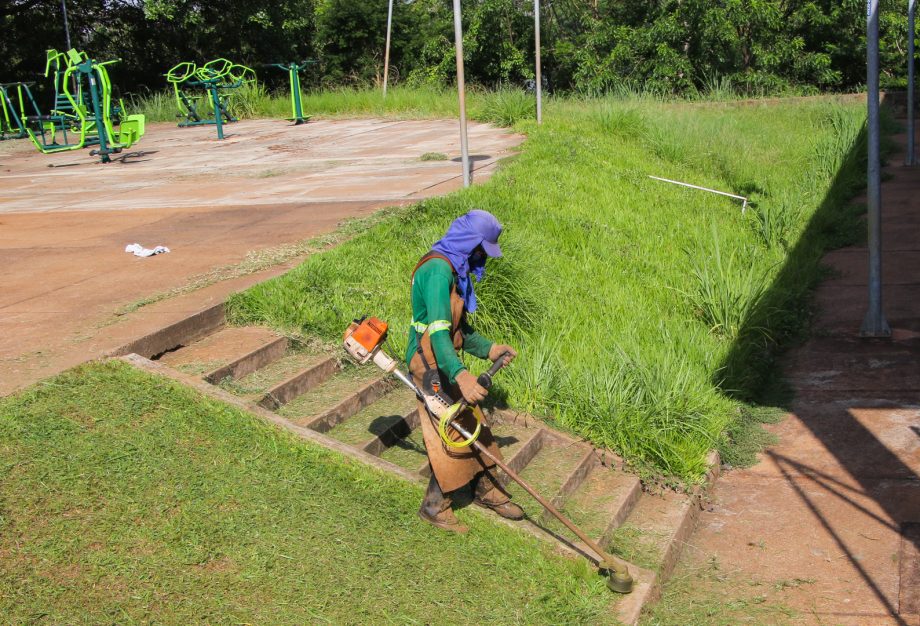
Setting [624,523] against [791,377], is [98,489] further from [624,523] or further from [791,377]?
[791,377]

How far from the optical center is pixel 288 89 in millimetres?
27734

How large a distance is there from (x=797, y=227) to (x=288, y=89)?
1932 cm

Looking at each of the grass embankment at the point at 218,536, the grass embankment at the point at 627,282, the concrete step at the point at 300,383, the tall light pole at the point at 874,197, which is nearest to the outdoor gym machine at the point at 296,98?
the grass embankment at the point at 627,282

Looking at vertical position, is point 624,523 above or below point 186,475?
below

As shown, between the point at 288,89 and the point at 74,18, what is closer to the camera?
the point at 74,18

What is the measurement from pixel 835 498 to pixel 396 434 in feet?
8.82

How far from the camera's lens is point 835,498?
5852 mm

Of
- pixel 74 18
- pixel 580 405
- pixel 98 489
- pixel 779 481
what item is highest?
pixel 74 18

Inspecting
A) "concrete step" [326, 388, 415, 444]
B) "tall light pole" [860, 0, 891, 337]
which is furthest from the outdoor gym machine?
"concrete step" [326, 388, 415, 444]

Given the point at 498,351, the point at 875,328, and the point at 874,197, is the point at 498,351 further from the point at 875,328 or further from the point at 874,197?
the point at 874,197

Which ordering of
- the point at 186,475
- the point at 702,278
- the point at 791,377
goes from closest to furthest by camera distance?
the point at 186,475 < the point at 791,377 < the point at 702,278

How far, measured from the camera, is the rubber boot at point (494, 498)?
16.6 feet

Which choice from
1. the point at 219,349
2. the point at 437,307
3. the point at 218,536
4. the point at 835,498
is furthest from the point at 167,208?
the point at 835,498

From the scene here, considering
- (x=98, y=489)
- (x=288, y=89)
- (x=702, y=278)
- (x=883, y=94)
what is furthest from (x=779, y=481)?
(x=288, y=89)
